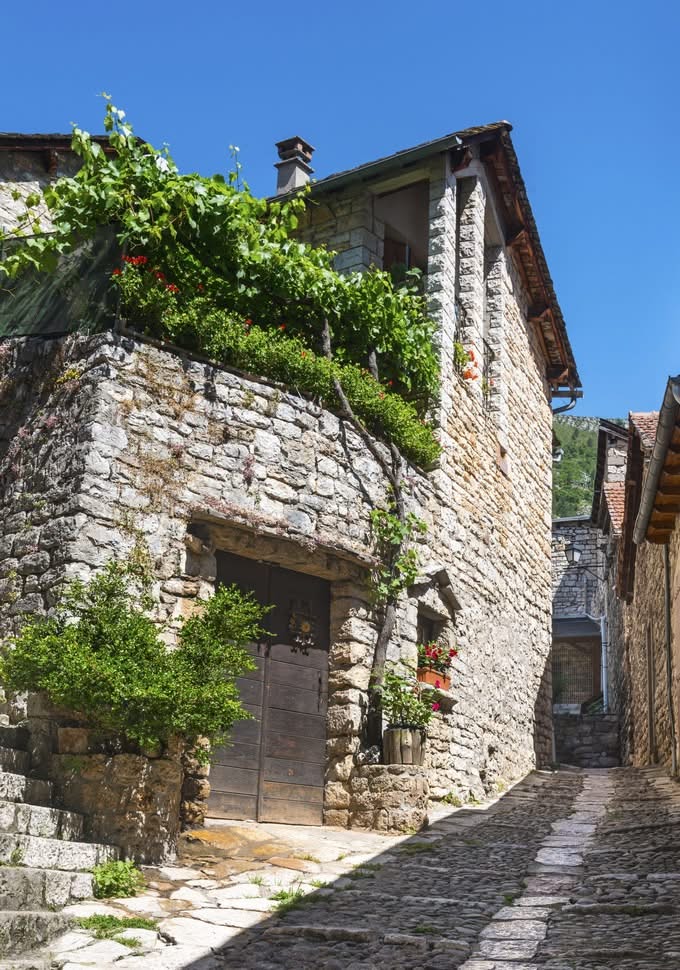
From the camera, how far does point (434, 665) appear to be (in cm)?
948

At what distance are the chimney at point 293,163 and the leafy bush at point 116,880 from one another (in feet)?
32.0

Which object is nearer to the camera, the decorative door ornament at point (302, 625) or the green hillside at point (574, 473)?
the decorative door ornament at point (302, 625)

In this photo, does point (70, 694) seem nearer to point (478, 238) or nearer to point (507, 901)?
point (507, 901)

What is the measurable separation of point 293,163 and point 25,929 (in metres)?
10.9

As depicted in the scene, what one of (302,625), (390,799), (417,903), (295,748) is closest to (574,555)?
(302,625)

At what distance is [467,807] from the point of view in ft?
30.5

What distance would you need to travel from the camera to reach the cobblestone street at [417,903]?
4.34m

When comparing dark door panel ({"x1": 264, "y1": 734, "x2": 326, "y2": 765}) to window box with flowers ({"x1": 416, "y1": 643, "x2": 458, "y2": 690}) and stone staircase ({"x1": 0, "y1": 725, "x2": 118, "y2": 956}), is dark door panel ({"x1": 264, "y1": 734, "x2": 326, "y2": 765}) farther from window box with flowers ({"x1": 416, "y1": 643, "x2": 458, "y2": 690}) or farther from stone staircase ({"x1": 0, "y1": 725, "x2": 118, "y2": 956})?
stone staircase ({"x1": 0, "y1": 725, "x2": 118, "y2": 956})

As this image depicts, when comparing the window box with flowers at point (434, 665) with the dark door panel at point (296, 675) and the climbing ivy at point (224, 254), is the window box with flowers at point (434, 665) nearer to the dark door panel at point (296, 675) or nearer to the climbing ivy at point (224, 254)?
the dark door panel at point (296, 675)

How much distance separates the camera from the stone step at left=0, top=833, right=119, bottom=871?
509 cm

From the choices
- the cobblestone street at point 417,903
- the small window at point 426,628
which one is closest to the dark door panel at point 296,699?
the cobblestone street at point 417,903

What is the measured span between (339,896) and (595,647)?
1756cm

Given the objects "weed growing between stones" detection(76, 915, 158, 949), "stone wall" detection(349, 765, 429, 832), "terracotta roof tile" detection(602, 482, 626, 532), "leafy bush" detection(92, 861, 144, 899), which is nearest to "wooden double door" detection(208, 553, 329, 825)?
"stone wall" detection(349, 765, 429, 832)

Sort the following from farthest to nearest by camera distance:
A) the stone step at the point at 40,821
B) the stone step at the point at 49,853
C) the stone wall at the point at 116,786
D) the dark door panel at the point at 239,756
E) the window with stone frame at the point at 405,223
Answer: the window with stone frame at the point at 405,223 < the dark door panel at the point at 239,756 < the stone wall at the point at 116,786 < the stone step at the point at 40,821 < the stone step at the point at 49,853
